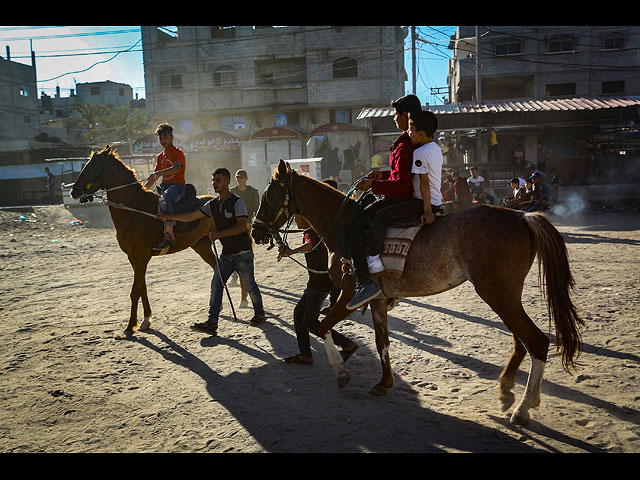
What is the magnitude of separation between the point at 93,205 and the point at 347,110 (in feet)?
67.7

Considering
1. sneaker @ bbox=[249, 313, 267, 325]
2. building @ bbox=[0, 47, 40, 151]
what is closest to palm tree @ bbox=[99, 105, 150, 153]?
building @ bbox=[0, 47, 40, 151]

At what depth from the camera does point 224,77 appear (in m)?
38.7

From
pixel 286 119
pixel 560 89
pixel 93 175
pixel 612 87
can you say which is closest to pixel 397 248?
pixel 93 175

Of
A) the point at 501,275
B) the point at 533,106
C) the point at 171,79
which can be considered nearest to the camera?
the point at 501,275

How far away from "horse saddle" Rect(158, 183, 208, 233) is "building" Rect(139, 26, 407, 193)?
83.6 ft

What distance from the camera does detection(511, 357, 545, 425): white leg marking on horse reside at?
3.80 m

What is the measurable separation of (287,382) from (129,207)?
13.1ft

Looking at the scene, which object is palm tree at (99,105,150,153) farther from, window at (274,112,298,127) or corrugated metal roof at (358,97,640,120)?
corrugated metal roof at (358,97,640,120)

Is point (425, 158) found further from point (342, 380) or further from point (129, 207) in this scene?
point (129, 207)

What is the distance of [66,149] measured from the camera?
41188 millimetres

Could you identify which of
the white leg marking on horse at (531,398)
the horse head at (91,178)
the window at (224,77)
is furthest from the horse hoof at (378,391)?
the window at (224,77)
